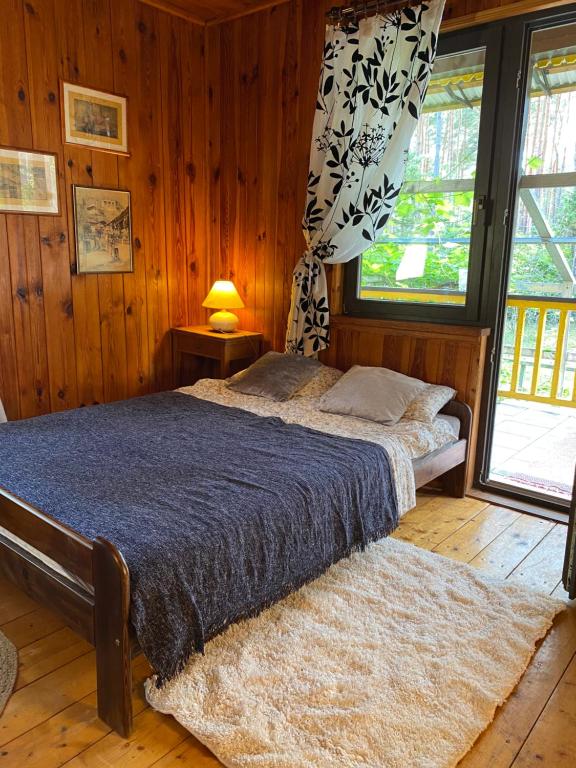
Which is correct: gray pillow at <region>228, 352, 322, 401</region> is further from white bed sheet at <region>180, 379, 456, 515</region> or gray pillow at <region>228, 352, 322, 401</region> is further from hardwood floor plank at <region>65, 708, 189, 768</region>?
hardwood floor plank at <region>65, 708, 189, 768</region>

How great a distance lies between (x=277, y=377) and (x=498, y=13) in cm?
208

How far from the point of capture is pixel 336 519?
220cm

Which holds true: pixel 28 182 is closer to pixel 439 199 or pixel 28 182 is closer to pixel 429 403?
pixel 439 199

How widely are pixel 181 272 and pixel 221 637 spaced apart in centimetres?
267

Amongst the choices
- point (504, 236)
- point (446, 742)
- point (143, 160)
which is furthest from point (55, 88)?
point (446, 742)

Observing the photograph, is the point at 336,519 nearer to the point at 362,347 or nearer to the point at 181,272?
the point at 362,347

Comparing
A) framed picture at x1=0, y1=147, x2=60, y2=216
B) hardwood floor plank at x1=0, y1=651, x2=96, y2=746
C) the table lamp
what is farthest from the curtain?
hardwood floor plank at x1=0, y1=651, x2=96, y2=746

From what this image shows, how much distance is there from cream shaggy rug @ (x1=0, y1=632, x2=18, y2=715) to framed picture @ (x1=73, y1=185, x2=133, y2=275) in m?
2.16

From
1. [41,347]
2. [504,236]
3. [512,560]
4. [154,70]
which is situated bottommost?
[512,560]

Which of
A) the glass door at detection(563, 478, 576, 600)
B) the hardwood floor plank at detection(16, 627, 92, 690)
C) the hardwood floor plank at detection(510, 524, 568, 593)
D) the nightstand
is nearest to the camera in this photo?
the hardwood floor plank at detection(16, 627, 92, 690)

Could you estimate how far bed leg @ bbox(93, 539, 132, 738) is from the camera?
149 cm

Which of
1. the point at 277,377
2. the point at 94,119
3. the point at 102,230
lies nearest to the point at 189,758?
the point at 277,377

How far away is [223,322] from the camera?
3.83 metres

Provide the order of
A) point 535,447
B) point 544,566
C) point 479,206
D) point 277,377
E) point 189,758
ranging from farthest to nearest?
1. point 535,447
2. point 277,377
3. point 479,206
4. point 544,566
5. point 189,758
